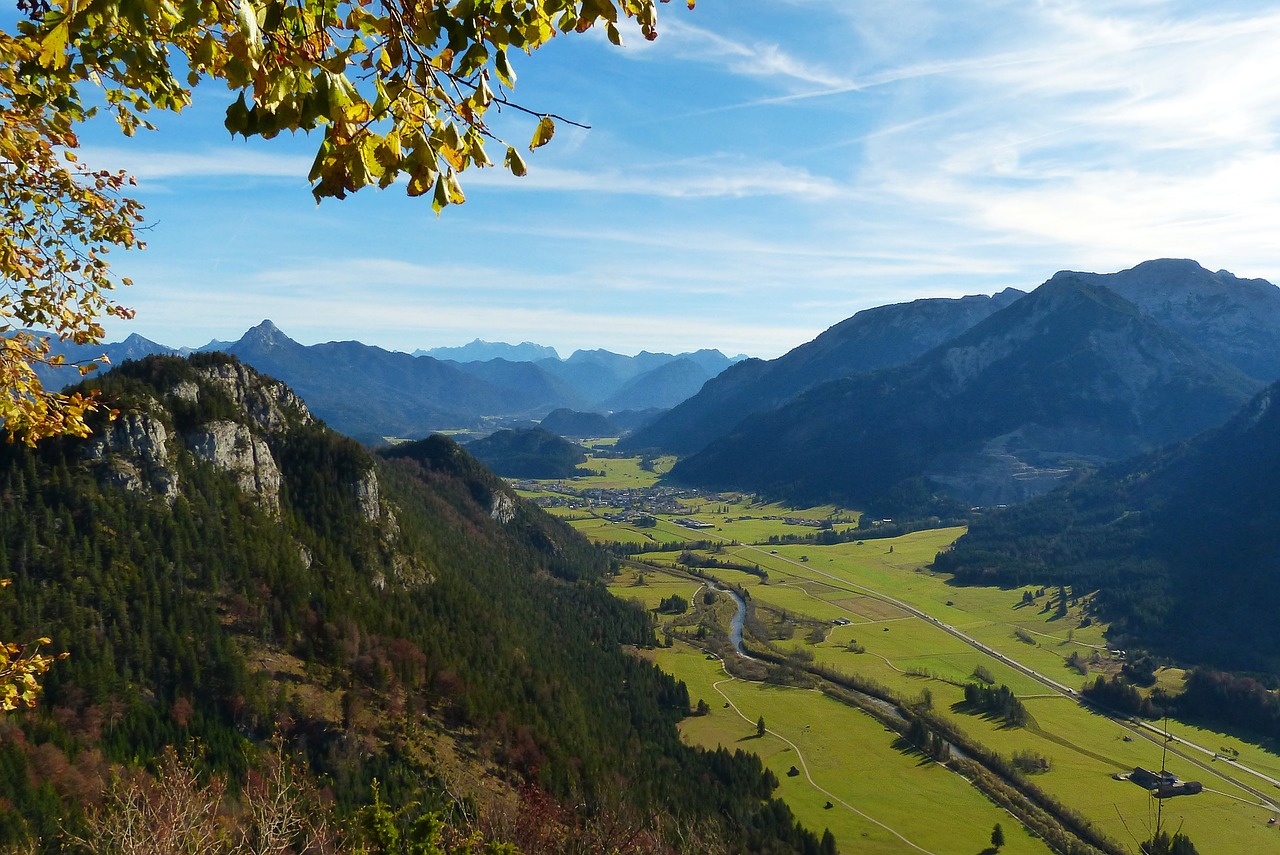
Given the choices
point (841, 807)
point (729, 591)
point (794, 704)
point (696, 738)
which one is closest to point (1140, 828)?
point (841, 807)

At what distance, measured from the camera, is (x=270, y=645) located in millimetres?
79250

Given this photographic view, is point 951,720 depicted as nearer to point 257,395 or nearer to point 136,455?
point 136,455

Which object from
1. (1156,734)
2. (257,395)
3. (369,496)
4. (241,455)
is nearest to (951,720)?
(1156,734)

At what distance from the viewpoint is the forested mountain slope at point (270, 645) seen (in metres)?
61.3

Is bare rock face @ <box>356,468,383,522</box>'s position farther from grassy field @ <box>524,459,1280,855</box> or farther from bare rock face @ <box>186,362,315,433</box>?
grassy field @ <box>524,459,1280,855</box>

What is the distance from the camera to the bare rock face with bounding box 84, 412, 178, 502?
273 ft

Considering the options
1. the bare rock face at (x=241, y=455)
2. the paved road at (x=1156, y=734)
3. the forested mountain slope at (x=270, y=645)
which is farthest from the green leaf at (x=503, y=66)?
the bare rock face at (x=241, y=455)

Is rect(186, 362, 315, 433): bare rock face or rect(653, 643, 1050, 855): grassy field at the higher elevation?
rect(186, 362, 315, 433): bare rock face

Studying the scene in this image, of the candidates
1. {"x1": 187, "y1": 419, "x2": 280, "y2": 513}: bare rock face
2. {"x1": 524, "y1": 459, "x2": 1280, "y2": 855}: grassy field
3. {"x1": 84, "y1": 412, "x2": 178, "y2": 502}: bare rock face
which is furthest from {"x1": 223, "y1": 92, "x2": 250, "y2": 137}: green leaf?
{"x1": 187, "y1": 419, "x2": 280, "y2": 513}: bare rock face

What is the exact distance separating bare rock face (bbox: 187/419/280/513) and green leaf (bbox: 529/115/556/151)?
108 m

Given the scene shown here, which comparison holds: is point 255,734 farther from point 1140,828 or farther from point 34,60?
point 1140,828

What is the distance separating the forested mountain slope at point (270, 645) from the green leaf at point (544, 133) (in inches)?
1749

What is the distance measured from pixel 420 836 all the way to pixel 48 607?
68924 millimetres

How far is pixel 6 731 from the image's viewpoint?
52344 millimetres
